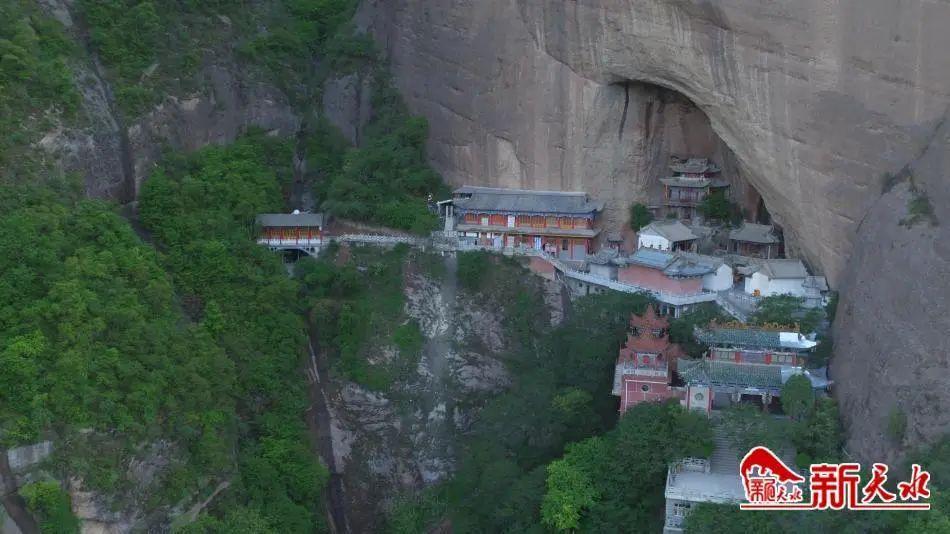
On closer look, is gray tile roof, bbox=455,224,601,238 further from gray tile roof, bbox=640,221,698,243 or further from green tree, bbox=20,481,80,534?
green tree, bbox=20,481,80,534

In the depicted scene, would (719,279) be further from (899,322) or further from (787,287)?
(899,322)

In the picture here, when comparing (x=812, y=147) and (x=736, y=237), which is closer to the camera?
(x=812, y=147)

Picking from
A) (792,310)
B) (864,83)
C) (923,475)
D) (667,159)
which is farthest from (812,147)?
(923,475)

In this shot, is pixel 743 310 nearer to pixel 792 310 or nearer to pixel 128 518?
pixel 792 310

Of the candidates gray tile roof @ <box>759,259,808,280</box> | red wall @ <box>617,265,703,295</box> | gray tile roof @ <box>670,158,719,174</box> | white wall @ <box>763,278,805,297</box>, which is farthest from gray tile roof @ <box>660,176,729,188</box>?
white wall @ <box>763,278,805,297</box>

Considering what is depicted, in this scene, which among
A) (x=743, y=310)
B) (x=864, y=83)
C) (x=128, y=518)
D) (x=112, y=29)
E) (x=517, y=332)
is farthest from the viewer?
(x=112, y=29)

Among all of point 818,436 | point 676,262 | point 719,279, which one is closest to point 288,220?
point 676,262

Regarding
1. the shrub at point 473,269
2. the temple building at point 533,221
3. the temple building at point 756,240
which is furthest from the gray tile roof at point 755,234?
the shrub at point 473,269
